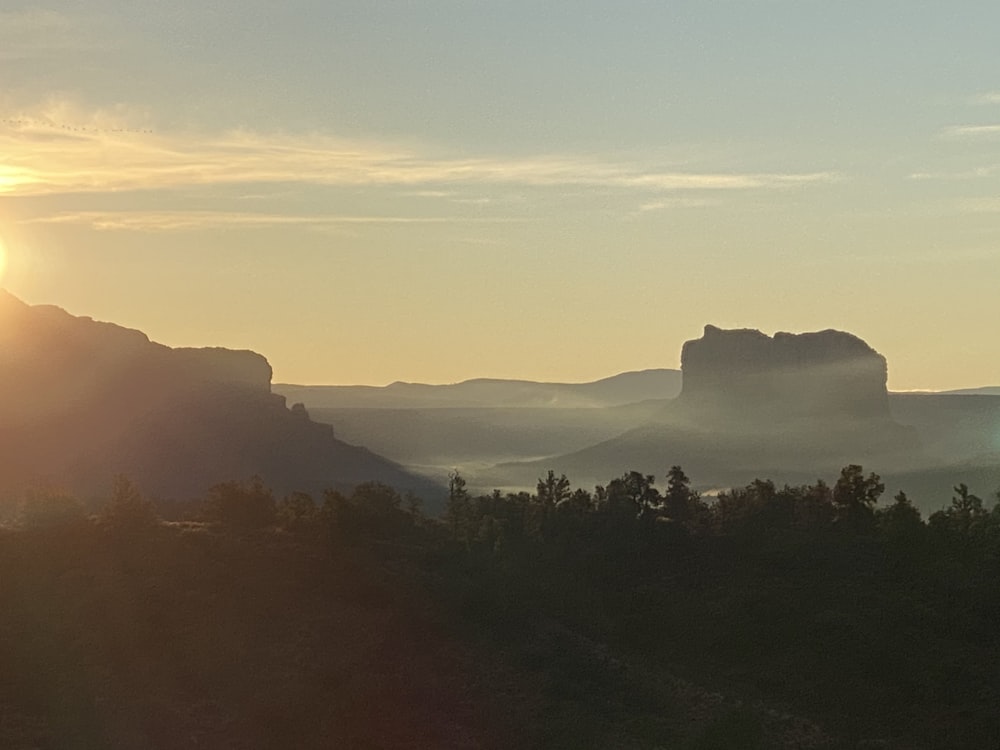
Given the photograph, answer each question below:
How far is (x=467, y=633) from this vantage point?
205 feet

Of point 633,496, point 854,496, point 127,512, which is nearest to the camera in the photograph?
point 127,512

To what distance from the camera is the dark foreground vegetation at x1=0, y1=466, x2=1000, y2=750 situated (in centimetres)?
5356

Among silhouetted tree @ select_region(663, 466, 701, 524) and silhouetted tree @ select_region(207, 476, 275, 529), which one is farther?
silhouetted tree @ select_region(663, 466, 701, 524)

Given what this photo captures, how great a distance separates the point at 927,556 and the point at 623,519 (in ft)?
57.8

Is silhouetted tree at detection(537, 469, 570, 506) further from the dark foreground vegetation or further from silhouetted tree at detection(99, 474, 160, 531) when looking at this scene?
silhouetted tree at detection(99, 474, 160, 531)

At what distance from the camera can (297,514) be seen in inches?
3014

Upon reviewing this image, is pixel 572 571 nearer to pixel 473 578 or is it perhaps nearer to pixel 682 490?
pixel 473 578

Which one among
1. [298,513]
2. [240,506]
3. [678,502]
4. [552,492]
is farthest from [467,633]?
[552,492]

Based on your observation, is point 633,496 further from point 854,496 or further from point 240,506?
point 240,506

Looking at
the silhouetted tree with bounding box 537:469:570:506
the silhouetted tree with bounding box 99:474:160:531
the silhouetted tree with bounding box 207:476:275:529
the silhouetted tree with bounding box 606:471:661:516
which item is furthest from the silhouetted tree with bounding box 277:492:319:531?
the silhouetted tree with bounding box 537:469:570:506

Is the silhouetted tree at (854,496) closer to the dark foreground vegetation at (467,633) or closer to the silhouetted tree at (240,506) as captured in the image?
the dark foreground vegetation at (467,633)

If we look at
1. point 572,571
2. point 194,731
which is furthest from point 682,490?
point 194,731

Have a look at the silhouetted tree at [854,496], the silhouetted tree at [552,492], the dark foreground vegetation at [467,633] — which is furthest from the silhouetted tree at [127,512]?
the silhouetted tree at [854,496]

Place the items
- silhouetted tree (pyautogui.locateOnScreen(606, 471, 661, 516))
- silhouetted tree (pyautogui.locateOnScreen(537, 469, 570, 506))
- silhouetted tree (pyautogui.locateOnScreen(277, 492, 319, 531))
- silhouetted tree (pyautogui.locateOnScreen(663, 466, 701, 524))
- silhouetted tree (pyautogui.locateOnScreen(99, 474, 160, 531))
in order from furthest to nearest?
silhouetted tree (pyautogui.locateOnScreen(537, 469, 570, 506)) → silhouetted tree (pyautogui.locateOnScreen(663, 466, 701, 524)) → silhouetted tree (pyautogui.locateOnScreen(606, 471, 661, 516)) → silhouetted tree (pyautogui.locateOnScreen(277, 492, 319, 531)) → silhouetted tree (pyautogui.locateOnScreen(99, 474, 160, 531))
